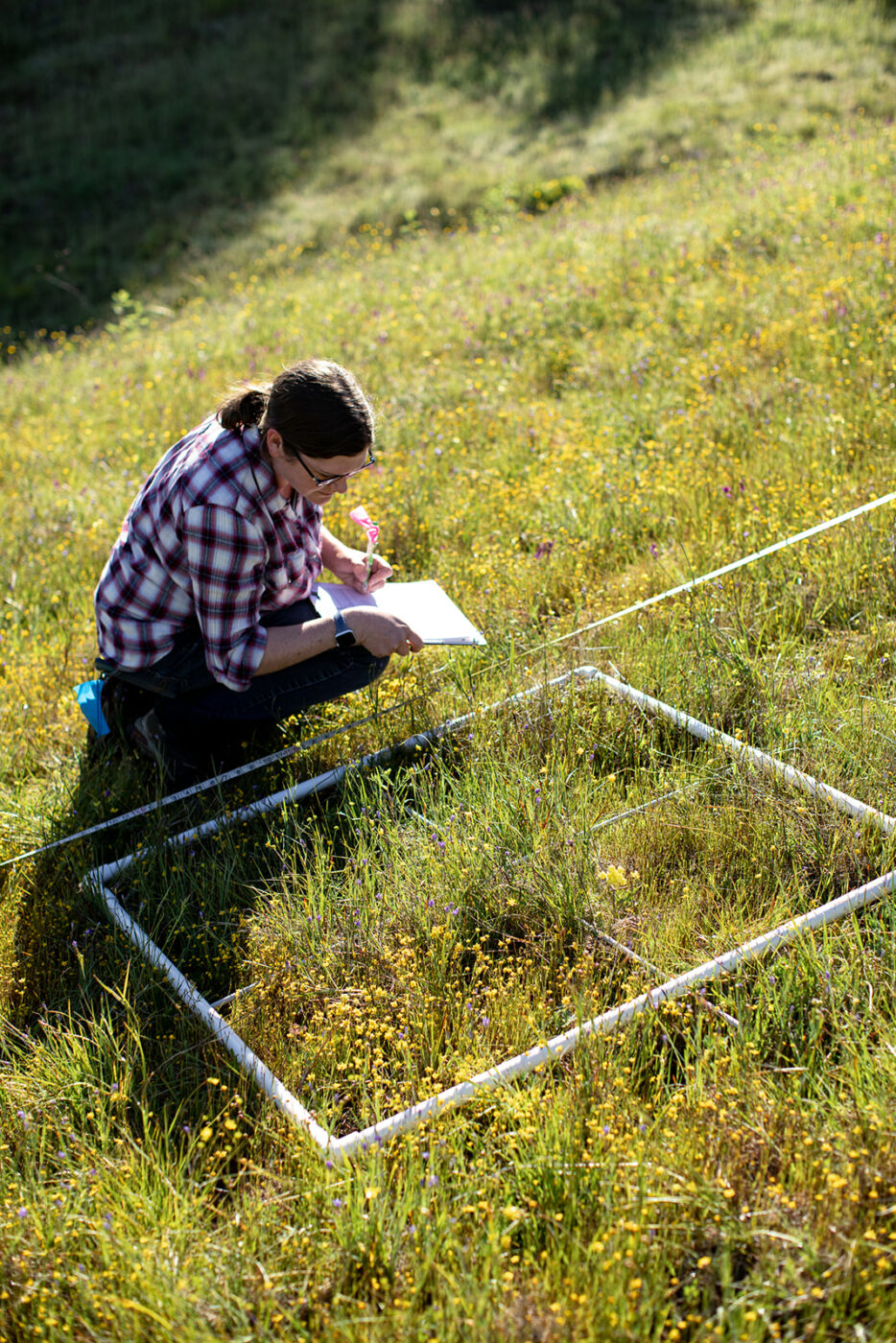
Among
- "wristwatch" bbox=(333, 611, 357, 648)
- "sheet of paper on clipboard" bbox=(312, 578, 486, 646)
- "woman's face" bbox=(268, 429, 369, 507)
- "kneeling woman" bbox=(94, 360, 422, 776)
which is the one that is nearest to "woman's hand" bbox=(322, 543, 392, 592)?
"sheet of paper on clipboard" bbox=(312, 578, 486, 646)

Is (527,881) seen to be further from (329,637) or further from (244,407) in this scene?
(244,407)

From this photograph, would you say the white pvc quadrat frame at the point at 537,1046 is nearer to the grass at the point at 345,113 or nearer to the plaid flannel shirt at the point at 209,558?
the plaid flannel shirt at the point at 209,558

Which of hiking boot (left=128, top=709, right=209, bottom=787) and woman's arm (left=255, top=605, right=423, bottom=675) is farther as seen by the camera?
hiking boot (left=128, top=709, right=209, bottom=787)

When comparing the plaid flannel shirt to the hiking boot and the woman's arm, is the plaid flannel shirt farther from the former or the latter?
the hiking boot

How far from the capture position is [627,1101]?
2.29m

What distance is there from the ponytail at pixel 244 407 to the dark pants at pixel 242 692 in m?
0.77

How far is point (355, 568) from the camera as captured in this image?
4.06 metres

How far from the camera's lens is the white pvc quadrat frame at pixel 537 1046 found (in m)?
2.29

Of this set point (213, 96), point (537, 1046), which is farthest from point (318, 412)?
point (213, 96)

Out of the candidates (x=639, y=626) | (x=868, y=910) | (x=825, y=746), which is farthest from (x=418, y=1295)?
→ (x=639, y=626)

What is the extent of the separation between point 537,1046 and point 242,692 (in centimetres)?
168

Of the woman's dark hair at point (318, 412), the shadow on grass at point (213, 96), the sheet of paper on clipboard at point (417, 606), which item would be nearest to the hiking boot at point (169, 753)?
the sheet of paper on clipboard at point (417, 606)

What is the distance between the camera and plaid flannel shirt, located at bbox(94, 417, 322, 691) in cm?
331

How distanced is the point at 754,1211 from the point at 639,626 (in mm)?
2348
